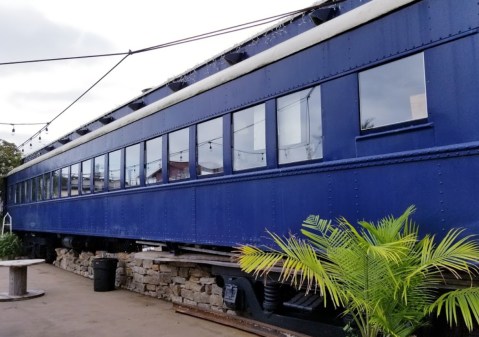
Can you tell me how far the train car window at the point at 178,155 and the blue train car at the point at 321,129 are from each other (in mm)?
28

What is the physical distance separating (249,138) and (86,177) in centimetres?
636

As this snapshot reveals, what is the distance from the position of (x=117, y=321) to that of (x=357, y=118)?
15.6 ft

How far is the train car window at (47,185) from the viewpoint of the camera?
13.7m

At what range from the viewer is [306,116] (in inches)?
195

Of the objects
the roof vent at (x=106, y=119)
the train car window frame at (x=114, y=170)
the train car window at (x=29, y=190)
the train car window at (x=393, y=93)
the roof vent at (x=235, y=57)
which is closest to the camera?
the train car window at (x=393, y=93)

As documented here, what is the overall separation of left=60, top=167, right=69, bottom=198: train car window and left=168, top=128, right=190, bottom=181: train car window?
19.1 ft

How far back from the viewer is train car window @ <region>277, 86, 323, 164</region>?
190 inches

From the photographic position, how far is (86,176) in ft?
35.9

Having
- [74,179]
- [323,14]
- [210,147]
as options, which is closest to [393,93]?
[323,14]

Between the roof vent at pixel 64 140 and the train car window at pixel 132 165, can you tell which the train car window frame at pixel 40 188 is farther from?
the train car window at pixel 132 165

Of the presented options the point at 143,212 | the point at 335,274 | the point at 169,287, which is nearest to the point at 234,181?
the point at 335,274

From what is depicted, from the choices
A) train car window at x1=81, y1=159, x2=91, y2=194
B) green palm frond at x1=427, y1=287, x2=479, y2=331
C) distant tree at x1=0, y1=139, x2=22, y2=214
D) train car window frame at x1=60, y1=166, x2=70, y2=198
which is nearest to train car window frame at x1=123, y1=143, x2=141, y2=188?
train car window at x1=81, y1=159, x2=91, y2=194

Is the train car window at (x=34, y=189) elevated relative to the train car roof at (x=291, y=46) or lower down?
lower down

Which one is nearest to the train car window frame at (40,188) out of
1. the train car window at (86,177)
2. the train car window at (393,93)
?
the train car window at (86,177)
